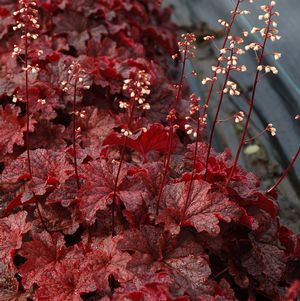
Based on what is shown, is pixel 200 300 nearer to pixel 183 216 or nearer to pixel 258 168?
pixel 183 216

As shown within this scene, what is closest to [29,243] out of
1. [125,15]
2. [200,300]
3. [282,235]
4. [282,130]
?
[200,300]

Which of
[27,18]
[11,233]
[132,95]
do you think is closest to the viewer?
[132,95]

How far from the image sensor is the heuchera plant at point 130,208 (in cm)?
187

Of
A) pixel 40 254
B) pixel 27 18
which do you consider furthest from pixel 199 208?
pixel 27 18

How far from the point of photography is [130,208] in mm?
1986

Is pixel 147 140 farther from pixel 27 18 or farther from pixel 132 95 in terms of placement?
pixel 27 18

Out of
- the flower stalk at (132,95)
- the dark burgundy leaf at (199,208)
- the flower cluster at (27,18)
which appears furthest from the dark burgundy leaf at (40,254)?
the flower cluster at (27,18)

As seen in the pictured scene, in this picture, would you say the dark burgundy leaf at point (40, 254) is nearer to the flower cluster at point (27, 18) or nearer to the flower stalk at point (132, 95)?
the flower stalk at point (132, 95)

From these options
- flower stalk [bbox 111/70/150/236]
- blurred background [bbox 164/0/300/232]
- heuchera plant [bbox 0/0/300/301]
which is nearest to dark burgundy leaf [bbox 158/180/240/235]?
heuchera plant [bbox 0/0/300/301]

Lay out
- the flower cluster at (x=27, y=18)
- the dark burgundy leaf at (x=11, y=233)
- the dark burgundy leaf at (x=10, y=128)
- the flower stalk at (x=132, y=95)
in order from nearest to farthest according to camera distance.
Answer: the flower stalk at (x=132, y=95) < the flower cluster at (x=27, y=18) < the dark burgundy leaf at (x=11, y=233) < the dark burgundy leaf at (x=10, y=128)

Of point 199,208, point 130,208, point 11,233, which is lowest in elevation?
point 11,233

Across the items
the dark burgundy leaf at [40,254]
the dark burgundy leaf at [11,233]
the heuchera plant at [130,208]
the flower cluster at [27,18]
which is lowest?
the dark burgundy leaf at [11,233]

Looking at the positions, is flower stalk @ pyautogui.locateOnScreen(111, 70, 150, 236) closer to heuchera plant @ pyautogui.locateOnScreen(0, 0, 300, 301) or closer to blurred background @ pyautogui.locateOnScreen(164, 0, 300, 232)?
heuchera plant @ pyautogui.locateOnScreen(0, 0, 300, 301)

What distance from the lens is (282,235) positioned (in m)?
2.32
